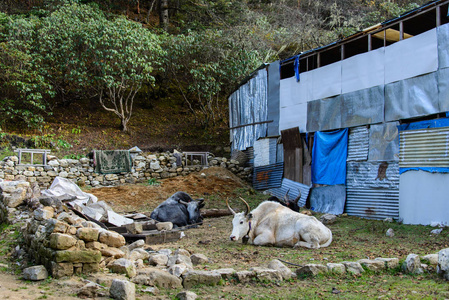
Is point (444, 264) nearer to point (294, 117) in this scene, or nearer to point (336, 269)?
point (336, 269)

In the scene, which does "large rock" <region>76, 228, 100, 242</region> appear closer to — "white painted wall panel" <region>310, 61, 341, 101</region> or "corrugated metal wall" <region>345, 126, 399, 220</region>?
"corrugated metal wall" <region>345, 126, 399, 220</region>

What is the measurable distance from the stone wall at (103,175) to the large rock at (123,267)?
12.3 meters

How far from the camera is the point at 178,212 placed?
1141cm

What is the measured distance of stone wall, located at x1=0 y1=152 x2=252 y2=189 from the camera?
17.0m

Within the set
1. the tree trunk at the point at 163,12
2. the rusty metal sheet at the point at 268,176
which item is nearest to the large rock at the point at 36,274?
the rusty metal sheet at the point at 268,176

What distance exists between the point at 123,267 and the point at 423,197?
8190 mm

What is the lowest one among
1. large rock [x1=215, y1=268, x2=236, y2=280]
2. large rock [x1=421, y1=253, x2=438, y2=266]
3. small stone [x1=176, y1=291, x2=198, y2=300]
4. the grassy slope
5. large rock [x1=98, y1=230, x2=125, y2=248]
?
small stone [x1=176, y1=291, x2=198, y2=300]

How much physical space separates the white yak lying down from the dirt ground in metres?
5.65

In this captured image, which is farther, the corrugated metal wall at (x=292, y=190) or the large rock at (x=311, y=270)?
the corrugated metal wall at (x=292, y=190)

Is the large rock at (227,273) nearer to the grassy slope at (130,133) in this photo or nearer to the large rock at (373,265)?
the large rock at (373,265)

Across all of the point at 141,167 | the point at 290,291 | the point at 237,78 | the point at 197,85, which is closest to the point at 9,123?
the point at 141,167

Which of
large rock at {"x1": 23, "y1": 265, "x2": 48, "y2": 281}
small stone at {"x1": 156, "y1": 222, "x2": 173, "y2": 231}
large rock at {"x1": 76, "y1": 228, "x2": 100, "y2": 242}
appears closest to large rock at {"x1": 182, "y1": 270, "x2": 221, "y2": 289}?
large rock at {"x1": 76, "y1": 228, "x2": 100, "y2": 242}

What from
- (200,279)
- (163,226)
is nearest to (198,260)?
(200,279)

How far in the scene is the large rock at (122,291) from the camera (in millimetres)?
4816
